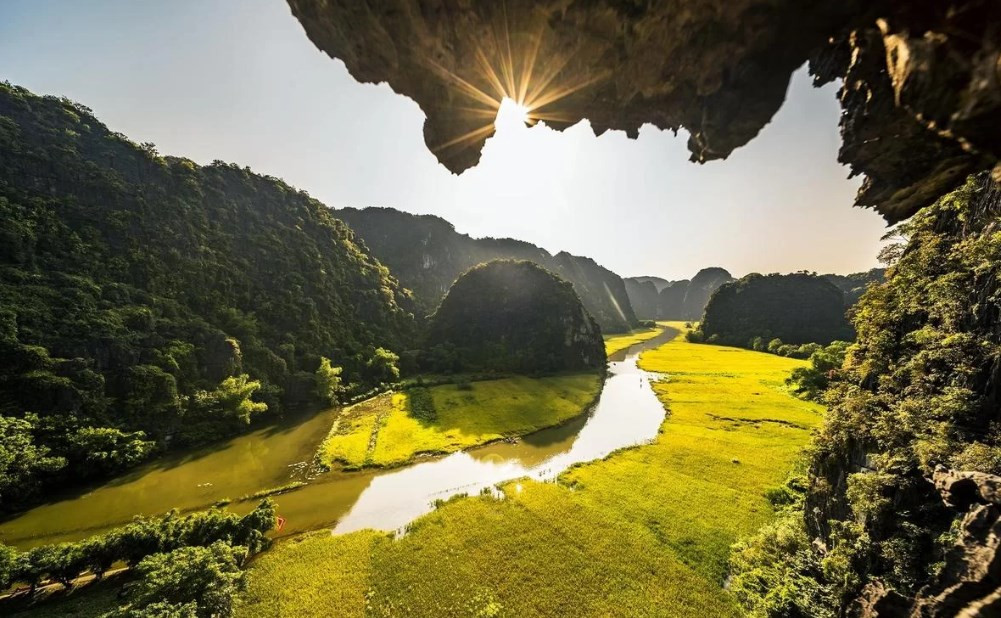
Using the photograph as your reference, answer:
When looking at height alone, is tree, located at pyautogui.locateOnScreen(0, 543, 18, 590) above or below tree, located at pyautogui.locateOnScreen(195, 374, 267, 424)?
below

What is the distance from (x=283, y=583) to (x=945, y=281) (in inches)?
1141

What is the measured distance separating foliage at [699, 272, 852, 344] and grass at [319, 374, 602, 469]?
80196 millimetres

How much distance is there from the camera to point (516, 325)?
271 ft

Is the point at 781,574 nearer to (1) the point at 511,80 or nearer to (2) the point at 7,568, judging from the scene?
(1) the point at 511,80

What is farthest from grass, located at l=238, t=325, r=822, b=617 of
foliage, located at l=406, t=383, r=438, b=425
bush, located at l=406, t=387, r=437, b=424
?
bush, located at l=406, t=387, r=437, b=424

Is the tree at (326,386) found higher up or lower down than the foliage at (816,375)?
higher up

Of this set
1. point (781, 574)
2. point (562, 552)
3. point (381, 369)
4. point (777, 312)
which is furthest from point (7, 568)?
point (777, 312)

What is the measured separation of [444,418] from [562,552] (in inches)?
1012

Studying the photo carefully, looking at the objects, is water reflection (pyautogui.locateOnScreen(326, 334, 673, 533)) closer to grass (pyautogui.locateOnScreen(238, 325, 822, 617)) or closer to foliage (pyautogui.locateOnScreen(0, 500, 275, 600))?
grass (pyautogui.locateOnScreen(238, 325, 822, 617))

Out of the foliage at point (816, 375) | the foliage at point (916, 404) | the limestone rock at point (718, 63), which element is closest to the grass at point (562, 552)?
the foliage at point (916, 404)

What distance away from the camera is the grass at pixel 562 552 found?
15.6 meters

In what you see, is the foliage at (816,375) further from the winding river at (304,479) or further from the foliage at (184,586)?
the foliage at (184,586)

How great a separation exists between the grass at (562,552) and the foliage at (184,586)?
176 cm

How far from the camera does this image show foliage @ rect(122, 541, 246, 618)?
42.3 feet
